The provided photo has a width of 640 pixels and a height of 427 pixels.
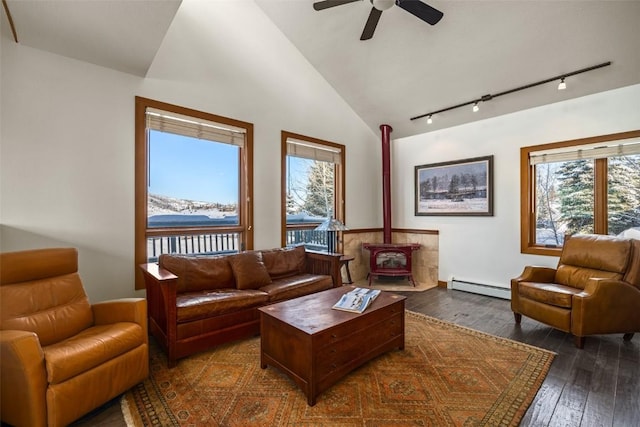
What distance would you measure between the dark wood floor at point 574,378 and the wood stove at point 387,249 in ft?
4.40

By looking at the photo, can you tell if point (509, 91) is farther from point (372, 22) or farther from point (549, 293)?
point (549, 293)

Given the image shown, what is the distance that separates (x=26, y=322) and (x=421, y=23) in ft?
14.7

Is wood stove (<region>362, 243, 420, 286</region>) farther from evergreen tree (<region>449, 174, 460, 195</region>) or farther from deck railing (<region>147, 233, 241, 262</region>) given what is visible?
deck railing (<region>147, 233, 241, 262</region>)

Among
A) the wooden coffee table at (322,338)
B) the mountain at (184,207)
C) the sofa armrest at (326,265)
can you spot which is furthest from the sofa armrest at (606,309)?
the mountain at (184,207)

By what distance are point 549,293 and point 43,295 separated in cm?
431

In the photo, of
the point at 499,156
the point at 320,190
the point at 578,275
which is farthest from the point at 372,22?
the point at 578,275

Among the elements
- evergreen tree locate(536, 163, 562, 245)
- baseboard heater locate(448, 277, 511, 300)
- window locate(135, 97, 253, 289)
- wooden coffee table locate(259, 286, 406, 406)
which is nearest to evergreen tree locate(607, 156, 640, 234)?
evergreen tree locate(536, 163, 562, 245)

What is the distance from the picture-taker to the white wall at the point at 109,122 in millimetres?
2406

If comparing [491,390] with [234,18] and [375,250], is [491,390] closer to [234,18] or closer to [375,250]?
[375,250]

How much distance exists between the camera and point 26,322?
1.86m

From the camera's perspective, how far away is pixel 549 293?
9.21 feet

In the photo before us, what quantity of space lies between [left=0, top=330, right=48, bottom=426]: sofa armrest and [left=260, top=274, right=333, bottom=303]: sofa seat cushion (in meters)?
1.72

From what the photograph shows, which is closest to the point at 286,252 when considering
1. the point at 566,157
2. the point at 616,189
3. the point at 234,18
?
the point at 234,18

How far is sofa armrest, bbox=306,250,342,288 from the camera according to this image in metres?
3.59
